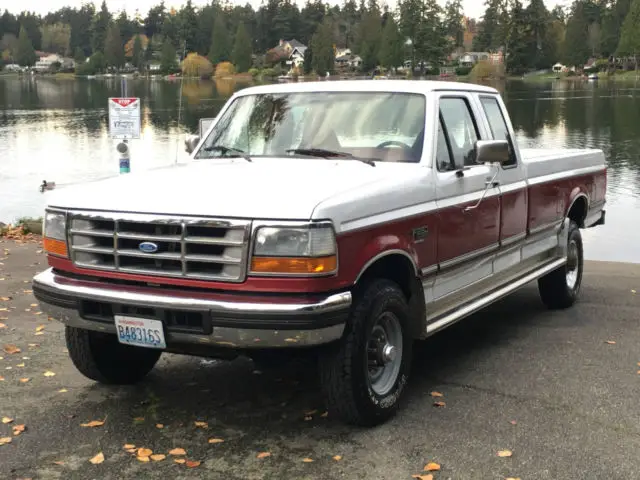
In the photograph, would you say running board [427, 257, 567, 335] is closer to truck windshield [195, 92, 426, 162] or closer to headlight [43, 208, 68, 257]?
truck windshield [195, 92, 426, 162]

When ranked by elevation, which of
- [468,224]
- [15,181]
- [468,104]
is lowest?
[15,181]

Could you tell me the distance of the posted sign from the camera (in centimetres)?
1177

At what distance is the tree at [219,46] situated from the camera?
155 m

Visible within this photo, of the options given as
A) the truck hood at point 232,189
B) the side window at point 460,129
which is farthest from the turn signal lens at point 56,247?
the side window at point 460,129

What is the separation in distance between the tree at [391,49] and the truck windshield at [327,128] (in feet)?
396

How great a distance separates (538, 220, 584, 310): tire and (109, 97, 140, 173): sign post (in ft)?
20.9

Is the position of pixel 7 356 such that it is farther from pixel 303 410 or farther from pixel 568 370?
pixel 568 370

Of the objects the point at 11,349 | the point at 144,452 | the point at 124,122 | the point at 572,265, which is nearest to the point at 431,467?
the point at 144,452

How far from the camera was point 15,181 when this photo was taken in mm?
27969

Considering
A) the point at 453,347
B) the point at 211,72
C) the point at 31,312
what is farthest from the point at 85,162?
the point at 211,72

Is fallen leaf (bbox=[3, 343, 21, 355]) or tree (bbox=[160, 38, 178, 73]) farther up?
tree (bbox=[160, 38, 178, 73])

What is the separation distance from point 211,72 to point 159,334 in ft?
495

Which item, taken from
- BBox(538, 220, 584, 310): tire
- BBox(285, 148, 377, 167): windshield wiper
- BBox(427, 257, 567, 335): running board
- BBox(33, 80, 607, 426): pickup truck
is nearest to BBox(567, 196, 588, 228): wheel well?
BBox(538, 220, 584, 310): tire

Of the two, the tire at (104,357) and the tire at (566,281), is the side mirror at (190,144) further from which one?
the tire at (566,281)
